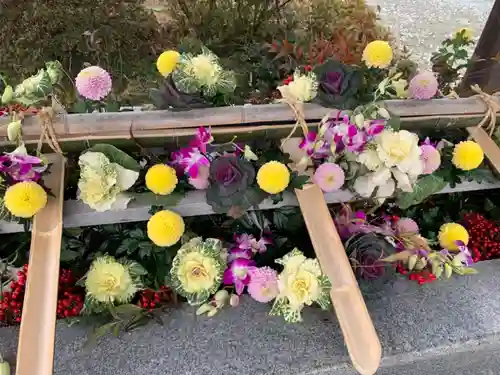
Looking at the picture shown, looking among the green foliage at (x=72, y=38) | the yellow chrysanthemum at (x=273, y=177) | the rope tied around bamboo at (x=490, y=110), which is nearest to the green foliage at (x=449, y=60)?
the rope tied around bamboo at (x=490, y=110)

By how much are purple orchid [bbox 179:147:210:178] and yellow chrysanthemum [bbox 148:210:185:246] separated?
0.08m

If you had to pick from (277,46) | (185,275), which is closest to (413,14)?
(277,46)

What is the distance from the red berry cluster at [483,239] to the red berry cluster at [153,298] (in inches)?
26.4

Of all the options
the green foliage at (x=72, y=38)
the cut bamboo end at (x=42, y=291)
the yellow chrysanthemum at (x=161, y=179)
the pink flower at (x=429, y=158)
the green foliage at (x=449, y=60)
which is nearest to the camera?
the cut bamboo end at (x=42, y=291)

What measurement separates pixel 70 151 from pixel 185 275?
0.30m

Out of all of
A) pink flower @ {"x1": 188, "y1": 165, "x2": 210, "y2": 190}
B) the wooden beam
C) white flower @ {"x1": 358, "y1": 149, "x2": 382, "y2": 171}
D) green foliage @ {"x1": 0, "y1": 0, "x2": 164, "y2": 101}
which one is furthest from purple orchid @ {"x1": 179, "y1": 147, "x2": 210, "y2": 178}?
green foliage @ {"x1": 0, "y1": 0, "x2": 164, "y2": 101}

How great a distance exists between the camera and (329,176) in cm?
90

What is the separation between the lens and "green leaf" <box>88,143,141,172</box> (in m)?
0.85

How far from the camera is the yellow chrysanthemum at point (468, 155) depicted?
3.09ft

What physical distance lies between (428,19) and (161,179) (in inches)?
118

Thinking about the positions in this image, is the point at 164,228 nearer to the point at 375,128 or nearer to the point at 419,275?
the point at 375,128

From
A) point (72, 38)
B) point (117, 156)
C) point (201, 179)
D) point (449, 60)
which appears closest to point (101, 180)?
point (117, 156)

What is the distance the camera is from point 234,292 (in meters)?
0.95

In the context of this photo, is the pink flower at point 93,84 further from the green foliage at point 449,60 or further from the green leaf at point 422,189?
the green foliage at point 449,60
